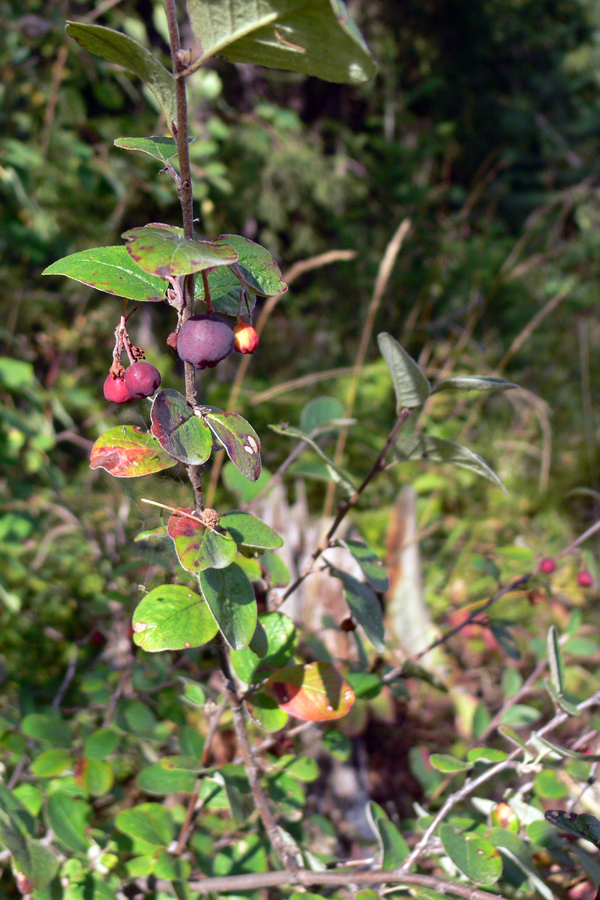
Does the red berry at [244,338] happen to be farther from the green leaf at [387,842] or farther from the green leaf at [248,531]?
the green leaf at [387,842]

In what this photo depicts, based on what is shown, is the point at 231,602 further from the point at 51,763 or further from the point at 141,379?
the point at 51,763

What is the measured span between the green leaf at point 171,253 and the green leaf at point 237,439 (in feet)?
0.36

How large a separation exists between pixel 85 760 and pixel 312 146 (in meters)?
3.21

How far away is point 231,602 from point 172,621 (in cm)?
4

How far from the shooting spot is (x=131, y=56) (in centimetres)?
34

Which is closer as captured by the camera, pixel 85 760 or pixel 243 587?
pixel 243 587

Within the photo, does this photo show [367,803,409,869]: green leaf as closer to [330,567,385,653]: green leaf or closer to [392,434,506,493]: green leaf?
[330,567,385,653]: green leaf

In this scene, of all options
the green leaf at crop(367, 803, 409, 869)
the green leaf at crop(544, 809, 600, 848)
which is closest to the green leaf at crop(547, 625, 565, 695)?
the green leaf at crop(544, 809, 600, 848)

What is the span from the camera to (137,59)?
13.3 inches

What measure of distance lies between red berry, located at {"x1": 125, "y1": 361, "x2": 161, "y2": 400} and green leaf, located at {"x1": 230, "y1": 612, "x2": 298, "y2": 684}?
28cm

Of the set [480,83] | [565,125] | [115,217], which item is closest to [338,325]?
[115,217]

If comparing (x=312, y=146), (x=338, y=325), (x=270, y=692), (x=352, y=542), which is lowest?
(x=338, y=325)

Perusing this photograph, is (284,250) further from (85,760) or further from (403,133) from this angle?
(85,760)

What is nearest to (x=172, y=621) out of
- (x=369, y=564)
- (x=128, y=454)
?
(x=128, y=454)
